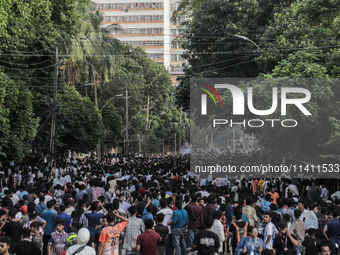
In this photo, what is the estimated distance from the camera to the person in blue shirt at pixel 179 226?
9.20 meters

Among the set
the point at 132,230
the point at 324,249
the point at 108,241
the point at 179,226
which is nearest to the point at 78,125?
the point at 179,226

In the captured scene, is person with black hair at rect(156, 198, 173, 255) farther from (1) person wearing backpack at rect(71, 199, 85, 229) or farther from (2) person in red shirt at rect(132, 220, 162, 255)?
(2) person in red shirt at rect(132, 220, 162, 255)

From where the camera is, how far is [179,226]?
9.24 metres

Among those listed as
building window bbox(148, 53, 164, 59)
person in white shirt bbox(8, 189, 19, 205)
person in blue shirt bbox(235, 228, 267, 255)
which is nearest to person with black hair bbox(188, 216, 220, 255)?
person in blue shirt bbox(235, 228, 267, 255)

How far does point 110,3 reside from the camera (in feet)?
316

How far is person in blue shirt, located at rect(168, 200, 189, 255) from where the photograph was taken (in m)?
9.20

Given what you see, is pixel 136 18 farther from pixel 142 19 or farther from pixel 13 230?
pixel 13 230

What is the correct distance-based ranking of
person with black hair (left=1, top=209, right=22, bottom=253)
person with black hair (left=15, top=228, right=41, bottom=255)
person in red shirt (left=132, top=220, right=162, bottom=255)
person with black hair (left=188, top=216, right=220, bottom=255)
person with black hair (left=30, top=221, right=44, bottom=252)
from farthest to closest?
person with black hair (left=1, top=209, right=22, bottom=253)
person with black hair (left=30, top=221, right=44, bottom=252)
person in red shirt (left=132, top=220, right=162, bottom=255)
person with black hair (left=188, top=216, right=220, bottom=255)
person with black hair (left=15, top=228, right=41, bottom=255)

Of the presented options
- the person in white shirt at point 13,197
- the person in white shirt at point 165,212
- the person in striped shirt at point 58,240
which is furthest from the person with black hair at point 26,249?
the person in white shirt at point 13,197

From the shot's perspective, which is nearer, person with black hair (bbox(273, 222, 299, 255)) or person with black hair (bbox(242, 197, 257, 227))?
person with black hair (bbox(273, 222, 299, 255))

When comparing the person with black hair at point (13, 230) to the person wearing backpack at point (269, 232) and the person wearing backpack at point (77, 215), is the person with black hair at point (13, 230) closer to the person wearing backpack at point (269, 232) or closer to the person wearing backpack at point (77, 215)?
the person wearing backpack at point (77, 215)

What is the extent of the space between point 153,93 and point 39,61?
125 feet

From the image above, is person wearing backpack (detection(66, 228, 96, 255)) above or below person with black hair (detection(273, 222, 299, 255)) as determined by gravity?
above

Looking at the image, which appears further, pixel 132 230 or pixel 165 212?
pixel 165 212
